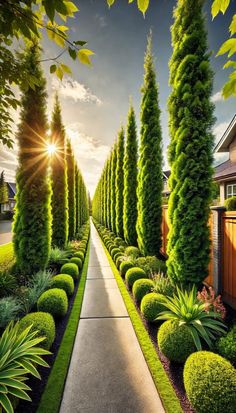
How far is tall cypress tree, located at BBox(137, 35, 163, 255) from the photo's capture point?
323 inches

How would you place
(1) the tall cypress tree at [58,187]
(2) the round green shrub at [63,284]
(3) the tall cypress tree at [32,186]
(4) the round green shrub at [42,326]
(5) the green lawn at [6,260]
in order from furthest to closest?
(1) the tall cypress tree at [58,187]
(5) the green lawn at [6,260]
(3) the tall cypress tree at [32,186]
(2) the round green shrub at [63,284]
(4) the round green shrub at [42,326]

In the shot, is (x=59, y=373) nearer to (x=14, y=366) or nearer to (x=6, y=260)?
(x=14, y=366)

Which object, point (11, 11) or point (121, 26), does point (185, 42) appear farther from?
point (11, 11)

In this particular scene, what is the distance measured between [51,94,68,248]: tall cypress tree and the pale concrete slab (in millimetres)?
6694

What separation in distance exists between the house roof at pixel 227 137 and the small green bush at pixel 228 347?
13253 millimetres

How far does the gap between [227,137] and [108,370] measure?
15.1 metres

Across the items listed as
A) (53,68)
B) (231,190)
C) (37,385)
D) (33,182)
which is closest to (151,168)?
(33,182)

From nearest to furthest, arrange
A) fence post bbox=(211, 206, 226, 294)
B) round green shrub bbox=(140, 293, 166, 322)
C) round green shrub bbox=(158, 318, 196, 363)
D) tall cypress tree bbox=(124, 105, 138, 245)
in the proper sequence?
round green shrub bbox=(158, 318, 196, 363), round green shrub bbox=(140, 293, 166, 322), fence post bbox=(211, 206, 226, 294), tall cypress tree bbox=(124, 105, 138, 245)

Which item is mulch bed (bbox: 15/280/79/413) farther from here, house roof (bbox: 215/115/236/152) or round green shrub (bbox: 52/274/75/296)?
house roof (bbox: 215/115/236/152)

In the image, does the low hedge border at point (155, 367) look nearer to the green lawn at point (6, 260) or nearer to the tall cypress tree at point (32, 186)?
the tall cypress tree at point (32, 186)

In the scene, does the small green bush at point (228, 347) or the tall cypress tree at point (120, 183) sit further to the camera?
the tall cypress tree at point (120, 183)

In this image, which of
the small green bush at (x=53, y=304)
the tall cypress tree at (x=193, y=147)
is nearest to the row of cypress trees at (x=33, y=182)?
the small green bush at (x=53, y=304)

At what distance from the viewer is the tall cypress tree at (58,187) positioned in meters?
10.3

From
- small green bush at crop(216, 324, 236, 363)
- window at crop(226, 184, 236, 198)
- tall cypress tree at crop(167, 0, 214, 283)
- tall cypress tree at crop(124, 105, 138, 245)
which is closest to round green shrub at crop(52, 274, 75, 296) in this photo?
tall cypress tree at crop(167, 0, 214, 283)
